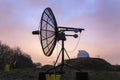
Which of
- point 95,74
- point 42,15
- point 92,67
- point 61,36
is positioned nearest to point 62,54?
point 61,36

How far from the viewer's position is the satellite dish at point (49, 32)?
96.3 feet

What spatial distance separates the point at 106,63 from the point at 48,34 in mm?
34032

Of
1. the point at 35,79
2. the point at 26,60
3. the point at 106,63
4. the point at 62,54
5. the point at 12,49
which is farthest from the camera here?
the point at 12,49

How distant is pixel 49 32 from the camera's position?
100.0ft

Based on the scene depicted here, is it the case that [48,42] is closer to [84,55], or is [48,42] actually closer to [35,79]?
[35,79]

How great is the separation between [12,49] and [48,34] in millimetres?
94404

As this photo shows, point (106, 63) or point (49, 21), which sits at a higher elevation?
point (49, 21)

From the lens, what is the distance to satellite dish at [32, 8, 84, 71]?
29.3m

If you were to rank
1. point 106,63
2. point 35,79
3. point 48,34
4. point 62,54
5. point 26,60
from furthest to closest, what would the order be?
1. point 26,60
2. point 106,63
3. point 35,79
4. point 48,34
5. point 62,54

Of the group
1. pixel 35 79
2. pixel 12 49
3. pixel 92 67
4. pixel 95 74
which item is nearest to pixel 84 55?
pixel 92 67

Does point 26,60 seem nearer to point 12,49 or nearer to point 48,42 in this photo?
point 12,49

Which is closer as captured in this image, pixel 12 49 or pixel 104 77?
pixel 104 77

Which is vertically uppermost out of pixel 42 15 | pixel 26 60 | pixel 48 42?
pixel 42 15

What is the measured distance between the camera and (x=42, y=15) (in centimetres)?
3089
